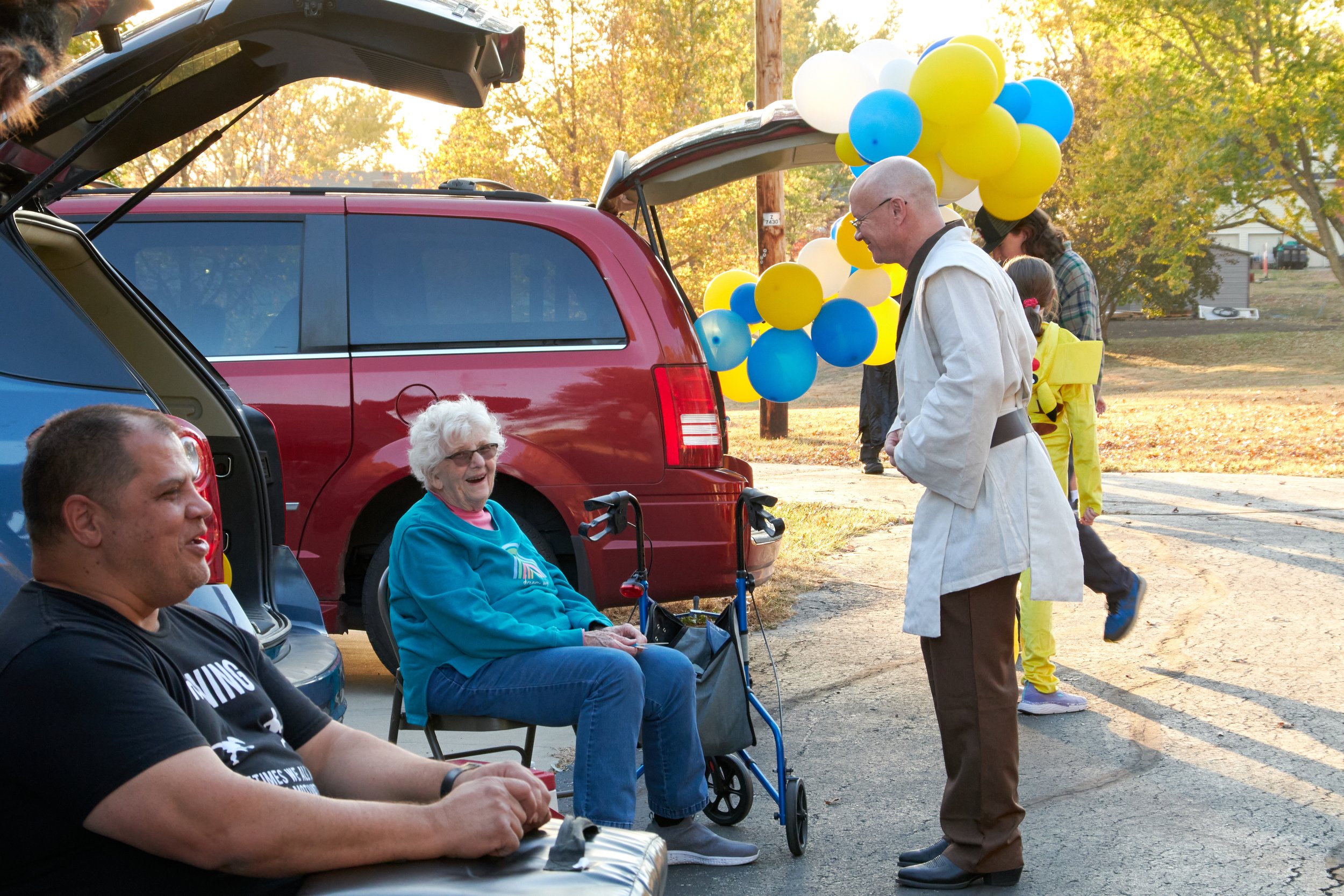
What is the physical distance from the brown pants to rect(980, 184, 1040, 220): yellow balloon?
95.1 inches

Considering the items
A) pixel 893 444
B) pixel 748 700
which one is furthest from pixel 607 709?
pixel 893 444

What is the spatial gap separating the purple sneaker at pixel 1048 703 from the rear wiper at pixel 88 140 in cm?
392

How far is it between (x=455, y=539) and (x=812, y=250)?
3.27 metres

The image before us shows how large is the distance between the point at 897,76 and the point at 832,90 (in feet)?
1.05

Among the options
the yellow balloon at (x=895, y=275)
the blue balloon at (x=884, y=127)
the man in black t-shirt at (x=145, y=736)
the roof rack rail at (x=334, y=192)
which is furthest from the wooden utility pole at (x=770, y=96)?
the man in black t-shirt at (x=145, y=736)

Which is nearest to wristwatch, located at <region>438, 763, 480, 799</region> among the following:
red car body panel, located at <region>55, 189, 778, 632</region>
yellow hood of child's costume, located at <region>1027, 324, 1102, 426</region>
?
red car body panel, located at <region>55, 189, 778, 632</region>

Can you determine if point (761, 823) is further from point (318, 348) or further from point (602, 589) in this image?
point (318, 348)

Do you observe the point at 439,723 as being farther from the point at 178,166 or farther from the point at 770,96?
the point at 770,96

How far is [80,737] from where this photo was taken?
1737 mm

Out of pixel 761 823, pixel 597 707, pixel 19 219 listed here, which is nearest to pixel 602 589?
pixel 761 823

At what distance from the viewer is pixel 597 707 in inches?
134

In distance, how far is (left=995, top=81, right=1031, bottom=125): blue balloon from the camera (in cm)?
550

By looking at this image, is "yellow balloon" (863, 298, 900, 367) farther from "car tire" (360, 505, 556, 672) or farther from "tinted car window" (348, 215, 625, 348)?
"car tire" (360, 505, 556, 672)

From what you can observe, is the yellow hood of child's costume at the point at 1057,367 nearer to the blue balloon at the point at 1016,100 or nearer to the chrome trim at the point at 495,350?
the blue balloon at the point at 1016,100
